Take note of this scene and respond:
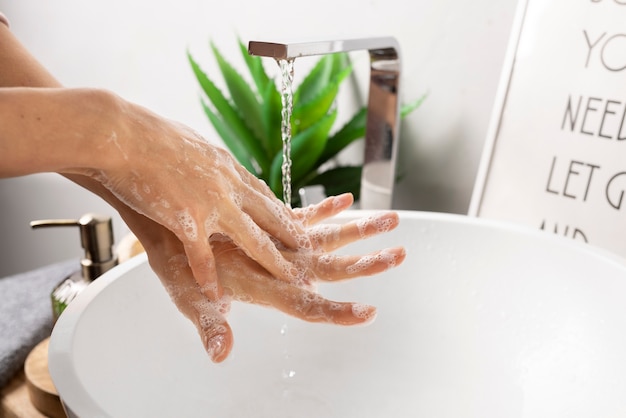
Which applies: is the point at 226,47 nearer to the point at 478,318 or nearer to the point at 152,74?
the point at 152,74

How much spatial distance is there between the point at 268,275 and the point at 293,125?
1.30ft

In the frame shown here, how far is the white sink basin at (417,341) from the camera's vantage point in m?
0.52

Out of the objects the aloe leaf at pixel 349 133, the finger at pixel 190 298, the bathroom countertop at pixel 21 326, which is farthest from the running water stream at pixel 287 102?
the bathroom countertop at pixel 21 326

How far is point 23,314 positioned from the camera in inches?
34.1

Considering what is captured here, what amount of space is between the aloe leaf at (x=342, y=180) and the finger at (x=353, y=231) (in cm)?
32

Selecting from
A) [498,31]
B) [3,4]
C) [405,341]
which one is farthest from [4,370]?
[3,4]

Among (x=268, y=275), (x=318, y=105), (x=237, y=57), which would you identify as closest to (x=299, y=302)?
(x=268, y=275)

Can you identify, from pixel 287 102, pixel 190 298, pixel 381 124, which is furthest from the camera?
pixel 381 124

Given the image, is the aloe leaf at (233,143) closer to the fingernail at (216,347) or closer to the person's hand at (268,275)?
the person's hand at (268,275)

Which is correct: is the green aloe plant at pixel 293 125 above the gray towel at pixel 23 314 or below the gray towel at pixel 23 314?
above

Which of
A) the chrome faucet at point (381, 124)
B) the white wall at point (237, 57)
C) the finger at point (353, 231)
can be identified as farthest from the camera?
the white wall at point (237, 57)

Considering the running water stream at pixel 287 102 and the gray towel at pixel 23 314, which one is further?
the gray towel at pixel 23 314

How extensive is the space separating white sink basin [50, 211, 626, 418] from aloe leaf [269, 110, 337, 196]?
0.23 meters

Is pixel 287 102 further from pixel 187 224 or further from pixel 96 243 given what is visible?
pixel 96 243
